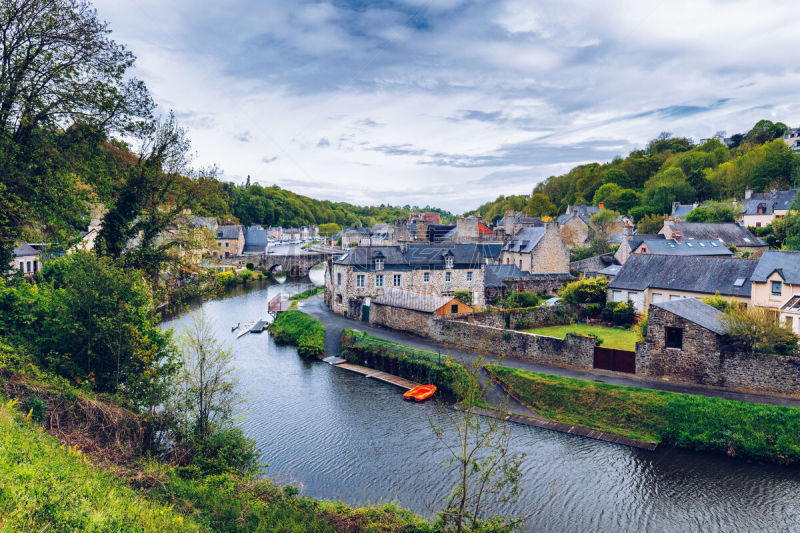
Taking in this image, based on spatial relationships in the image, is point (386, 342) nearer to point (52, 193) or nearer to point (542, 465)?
point (542, 465)

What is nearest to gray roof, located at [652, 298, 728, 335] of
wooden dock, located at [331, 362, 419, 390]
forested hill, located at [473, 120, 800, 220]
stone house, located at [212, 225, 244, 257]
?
wooden dock, located at [331, 362, 419, 390]

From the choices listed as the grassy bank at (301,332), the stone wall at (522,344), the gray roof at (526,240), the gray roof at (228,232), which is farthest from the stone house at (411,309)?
the gray roof at (228,232)

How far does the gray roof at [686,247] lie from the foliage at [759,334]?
77.5 ft

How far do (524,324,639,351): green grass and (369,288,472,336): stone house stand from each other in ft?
17.3

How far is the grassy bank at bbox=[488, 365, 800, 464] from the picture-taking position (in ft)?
54.5

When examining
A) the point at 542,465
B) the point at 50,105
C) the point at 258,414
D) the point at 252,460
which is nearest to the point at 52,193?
the point at 50,105

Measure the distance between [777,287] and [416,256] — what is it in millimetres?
22580

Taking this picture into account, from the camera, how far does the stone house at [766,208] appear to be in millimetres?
57250

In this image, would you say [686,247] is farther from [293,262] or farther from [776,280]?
[293,262]

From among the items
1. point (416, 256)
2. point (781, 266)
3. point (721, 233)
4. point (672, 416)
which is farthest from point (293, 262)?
point (672, 416)

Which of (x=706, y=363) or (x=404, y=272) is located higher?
(x=404, y=272)

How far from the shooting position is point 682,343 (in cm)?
2100

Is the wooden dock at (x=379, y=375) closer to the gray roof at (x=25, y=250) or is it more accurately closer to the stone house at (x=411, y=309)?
the stone house at (x=411, y=309)

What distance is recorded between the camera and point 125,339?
15.4 m
